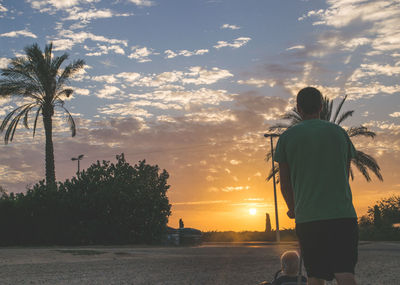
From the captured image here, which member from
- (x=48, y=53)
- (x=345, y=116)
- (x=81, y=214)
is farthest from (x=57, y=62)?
(x=345, y=116)

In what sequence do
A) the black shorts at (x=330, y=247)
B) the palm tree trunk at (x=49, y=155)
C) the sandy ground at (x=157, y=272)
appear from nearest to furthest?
1. the black shorts at (x=330, y=247)
2. the sandy ground at (x=157, y=272)
3. the palm tree trunk at (x=49, y=155)

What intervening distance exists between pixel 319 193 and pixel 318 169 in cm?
18

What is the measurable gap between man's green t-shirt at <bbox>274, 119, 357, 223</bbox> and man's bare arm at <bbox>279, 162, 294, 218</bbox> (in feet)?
0.16

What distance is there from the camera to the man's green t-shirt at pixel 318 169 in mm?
3379

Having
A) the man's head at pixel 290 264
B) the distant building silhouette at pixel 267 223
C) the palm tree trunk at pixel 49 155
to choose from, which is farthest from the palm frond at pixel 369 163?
the man's head at pixel 290 264

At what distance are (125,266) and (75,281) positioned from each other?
9.72 ft

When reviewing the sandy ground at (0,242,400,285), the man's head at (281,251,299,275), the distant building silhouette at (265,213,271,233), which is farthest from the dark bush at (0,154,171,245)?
the man's head at (281,251,299,275)

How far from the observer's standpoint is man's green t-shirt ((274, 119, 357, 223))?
3.38 metres

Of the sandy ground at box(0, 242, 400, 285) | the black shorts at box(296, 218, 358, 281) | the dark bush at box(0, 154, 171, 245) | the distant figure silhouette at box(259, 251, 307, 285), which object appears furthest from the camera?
the dark bush at box(0, 154, 171, 245)

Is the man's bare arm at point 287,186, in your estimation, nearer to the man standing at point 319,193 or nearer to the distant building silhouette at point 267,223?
the man standing at point 319,193

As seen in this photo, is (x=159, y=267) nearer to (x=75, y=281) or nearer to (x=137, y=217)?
(x=75, y=281)

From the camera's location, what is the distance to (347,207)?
3381 mm

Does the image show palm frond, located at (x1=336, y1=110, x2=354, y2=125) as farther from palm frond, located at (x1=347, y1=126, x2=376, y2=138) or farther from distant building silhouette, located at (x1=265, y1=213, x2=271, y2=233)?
distant building silhouette, located at (x1=265, y1=213, x2=271, y2=233)

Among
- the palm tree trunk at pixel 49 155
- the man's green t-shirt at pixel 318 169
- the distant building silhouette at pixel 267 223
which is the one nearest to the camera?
the man's green t-shirt at pixel 318 169
